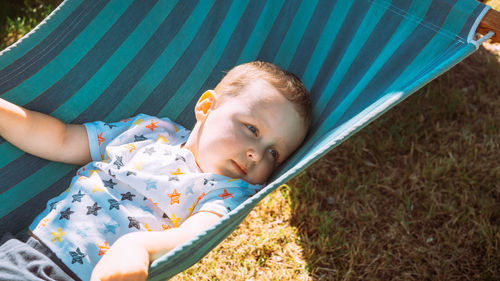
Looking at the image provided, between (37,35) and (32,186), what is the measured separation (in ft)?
1.81

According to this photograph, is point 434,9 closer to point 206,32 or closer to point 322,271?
point 206,32

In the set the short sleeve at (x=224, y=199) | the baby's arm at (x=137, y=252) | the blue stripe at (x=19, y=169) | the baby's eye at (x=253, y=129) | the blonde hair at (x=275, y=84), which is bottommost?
the blue stripe at (x=19, y=169)

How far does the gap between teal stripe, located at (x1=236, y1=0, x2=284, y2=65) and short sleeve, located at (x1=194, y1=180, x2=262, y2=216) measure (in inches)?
27.5

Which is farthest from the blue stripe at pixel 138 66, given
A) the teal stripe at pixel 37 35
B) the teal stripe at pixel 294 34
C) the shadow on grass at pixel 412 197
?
the shadow on grass at pixel 412 197

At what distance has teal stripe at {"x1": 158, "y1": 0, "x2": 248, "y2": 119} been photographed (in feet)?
6.67

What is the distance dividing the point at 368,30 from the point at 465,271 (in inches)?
46.1

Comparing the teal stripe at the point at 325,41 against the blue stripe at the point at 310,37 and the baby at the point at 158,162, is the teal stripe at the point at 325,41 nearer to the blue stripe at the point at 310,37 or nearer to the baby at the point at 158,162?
the blue stripe at the point at 310,37

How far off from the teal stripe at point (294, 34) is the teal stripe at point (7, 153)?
3.59 ft

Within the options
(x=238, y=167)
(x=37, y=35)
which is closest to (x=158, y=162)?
(x=238, y=167)

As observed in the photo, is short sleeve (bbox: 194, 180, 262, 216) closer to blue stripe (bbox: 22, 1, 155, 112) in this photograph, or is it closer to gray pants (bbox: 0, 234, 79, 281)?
gray pants (bbox: 0, 234, 79, 281)

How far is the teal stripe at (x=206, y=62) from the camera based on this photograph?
2034mm

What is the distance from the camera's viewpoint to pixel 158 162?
1.68 meters

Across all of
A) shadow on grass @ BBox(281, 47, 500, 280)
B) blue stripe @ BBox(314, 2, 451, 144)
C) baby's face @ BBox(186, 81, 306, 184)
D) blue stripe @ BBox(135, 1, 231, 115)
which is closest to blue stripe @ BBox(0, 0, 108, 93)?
blue stripe @ BBox(135, 1, 231, 115)

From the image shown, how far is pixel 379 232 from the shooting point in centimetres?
228
